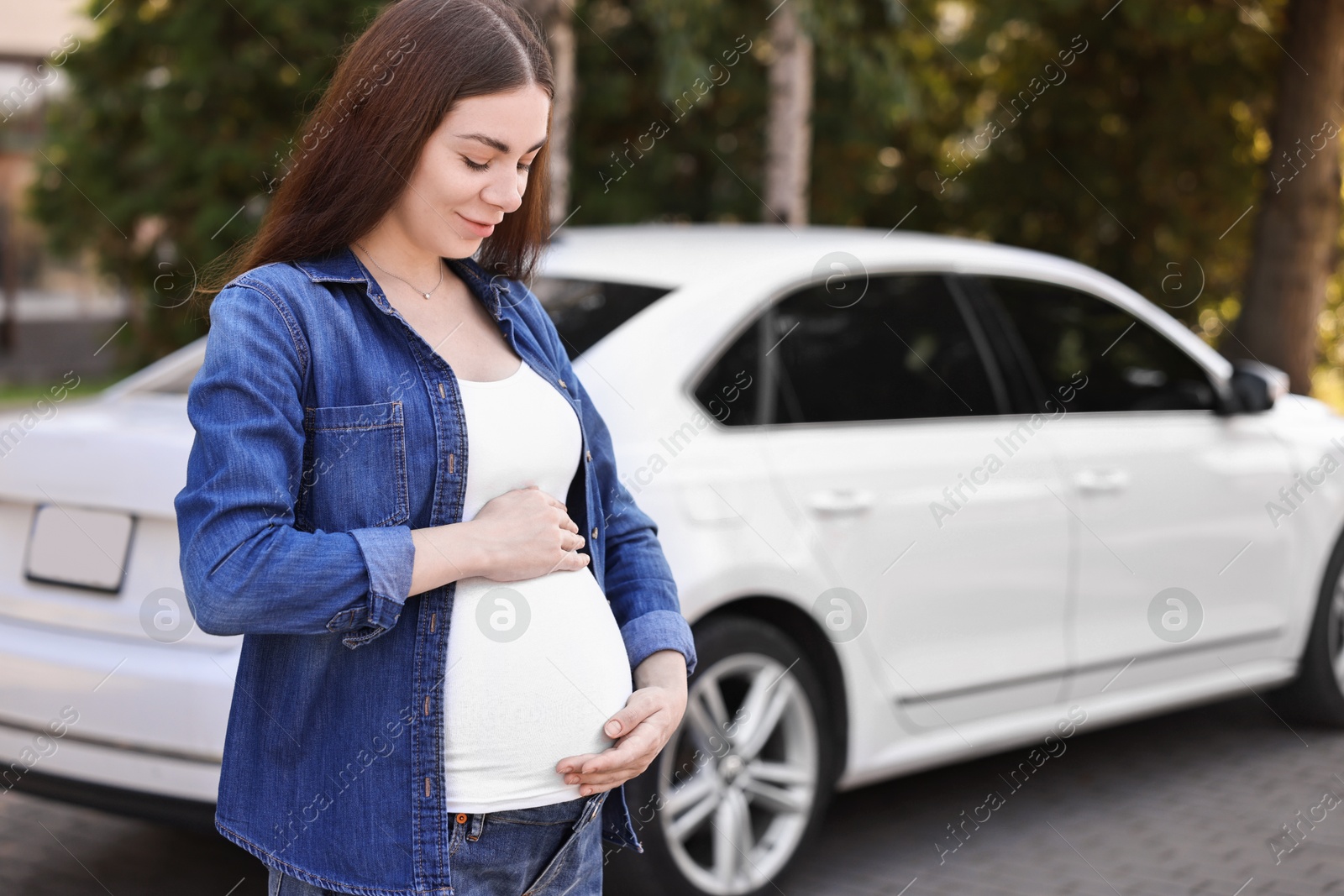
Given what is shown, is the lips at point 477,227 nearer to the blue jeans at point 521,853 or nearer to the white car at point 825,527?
the blue jeans at point 521,853

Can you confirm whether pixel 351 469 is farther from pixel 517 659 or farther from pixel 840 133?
pixel 840 133

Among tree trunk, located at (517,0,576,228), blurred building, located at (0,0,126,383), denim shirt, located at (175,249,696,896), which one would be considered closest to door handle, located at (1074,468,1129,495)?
denim shirt, located at (175,249,696,896)

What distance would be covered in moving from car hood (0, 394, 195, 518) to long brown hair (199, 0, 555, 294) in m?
1.43

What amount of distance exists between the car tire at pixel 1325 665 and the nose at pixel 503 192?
4.38 meters

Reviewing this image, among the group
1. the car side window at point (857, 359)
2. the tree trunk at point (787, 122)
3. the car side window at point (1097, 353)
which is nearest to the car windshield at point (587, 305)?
the car side window at point (857, 359)

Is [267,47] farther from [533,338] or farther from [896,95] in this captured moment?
[533,338]

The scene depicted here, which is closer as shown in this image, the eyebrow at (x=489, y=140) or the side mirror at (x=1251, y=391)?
the eyebrow at (x=489, y=140)

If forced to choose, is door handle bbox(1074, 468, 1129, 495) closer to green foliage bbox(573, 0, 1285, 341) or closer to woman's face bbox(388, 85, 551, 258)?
woman's face bbox(388, 85, 551, 258)

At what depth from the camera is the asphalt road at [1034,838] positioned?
12.7 feet

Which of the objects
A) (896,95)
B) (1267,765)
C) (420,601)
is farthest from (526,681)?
(896,95)

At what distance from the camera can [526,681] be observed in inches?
67.0

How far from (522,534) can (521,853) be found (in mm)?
393

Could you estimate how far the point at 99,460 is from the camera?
3197 mm

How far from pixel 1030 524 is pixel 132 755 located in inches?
94.3
